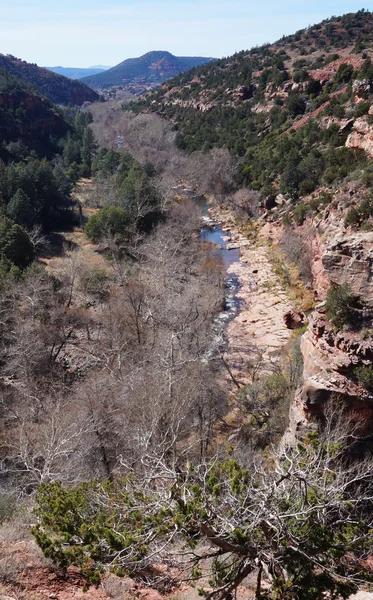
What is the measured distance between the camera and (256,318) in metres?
31.0

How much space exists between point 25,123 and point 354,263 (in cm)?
7663

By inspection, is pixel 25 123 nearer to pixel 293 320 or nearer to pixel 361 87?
pixel 361 87

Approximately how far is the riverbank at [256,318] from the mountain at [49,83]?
110970 millimetres

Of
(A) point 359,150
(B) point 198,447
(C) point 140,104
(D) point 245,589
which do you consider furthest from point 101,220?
(C) point 140,104

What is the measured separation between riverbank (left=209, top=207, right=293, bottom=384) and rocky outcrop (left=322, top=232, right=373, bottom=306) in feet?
35.6

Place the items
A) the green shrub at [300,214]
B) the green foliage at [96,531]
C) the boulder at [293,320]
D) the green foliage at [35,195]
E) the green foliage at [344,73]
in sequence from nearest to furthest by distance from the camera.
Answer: the green foliage at [96,531] → the boulder at [293,320] → the green shrub at [300,214] → the green foliage at [35,195] → the green foliage at [344,73]

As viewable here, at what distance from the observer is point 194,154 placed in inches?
2749

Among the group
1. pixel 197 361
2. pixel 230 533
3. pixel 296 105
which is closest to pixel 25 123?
pixel 296 105

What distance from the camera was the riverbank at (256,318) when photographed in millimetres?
25719

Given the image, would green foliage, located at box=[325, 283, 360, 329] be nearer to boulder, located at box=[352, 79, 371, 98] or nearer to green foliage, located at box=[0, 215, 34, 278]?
green foliage, located at box=[0, 215, 34, 278]

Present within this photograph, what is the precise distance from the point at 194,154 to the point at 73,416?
59704 millimetres

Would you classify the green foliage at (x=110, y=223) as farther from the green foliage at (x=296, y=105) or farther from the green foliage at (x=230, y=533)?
the green foliage at (x=296, y=105)

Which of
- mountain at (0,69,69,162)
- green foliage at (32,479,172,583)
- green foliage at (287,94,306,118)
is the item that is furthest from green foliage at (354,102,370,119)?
mountain at (0,69,69,162)

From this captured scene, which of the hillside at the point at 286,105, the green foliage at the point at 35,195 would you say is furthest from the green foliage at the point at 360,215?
the green foliage at the point at 35,195
